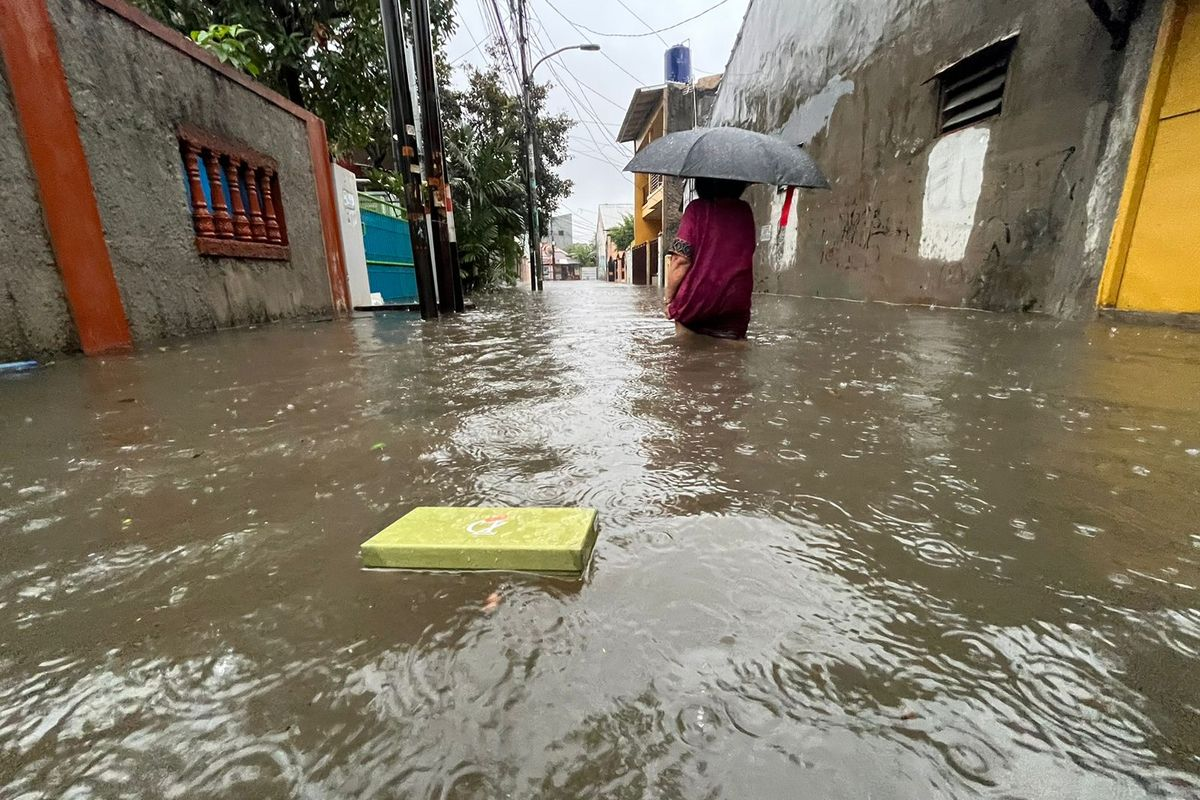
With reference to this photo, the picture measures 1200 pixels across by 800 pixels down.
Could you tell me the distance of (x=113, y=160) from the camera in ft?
12.0

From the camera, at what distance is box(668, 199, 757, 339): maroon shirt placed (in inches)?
139

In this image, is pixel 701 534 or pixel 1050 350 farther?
pixel 1050 350

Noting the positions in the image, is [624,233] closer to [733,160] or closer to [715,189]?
[715,189]

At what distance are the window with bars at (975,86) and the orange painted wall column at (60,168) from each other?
25.1 feet

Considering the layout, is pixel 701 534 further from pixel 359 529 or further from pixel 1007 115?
pixel 1007 115

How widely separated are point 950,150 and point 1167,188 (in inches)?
96.6

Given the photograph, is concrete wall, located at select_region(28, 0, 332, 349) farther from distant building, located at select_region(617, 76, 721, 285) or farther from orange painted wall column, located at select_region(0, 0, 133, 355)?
distant building, located at select_region(617, 76, 721, 285)

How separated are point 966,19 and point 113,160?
314 inches

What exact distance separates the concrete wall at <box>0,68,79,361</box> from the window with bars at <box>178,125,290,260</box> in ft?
4.27

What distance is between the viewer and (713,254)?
3.55 metres

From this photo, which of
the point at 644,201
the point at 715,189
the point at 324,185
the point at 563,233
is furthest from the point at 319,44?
the point at 563,233

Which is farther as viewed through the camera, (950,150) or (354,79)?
(354,79)

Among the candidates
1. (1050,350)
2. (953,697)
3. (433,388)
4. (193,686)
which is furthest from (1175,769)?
(1050,350)

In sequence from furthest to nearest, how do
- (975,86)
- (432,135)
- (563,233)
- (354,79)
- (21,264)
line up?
(563,233), (354,79), (432,135), (975,86), (21,264)
